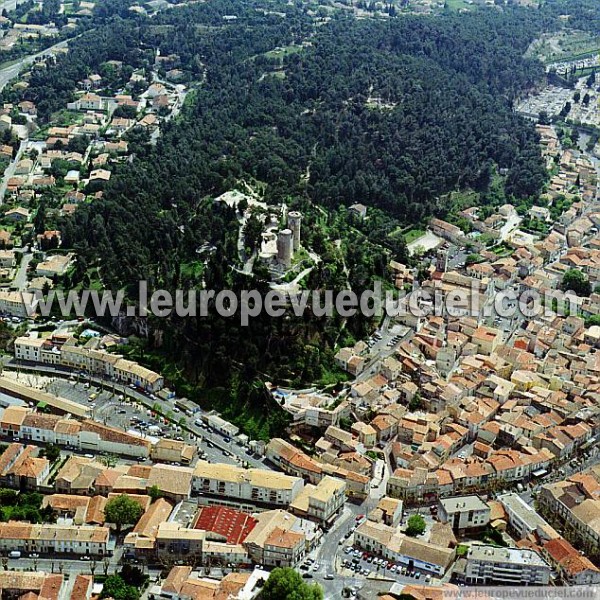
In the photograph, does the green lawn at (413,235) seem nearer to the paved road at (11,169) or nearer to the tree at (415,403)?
the tree at (415,403)

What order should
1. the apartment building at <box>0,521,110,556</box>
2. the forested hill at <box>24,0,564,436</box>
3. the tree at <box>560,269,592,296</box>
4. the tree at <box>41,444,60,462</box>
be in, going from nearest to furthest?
the apartment building at <box>0,521,110,556</box>, the tree at <box>41,444,60,462</box>, the forested hill at <box>24,0,564,436</box>, the tree at <box>560,269,592,296</box>

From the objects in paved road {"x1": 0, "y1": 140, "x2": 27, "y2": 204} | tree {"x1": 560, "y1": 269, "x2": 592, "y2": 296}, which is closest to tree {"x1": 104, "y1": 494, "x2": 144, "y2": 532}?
tree {"x1": 560, "y1": 269, "x2": 592, "y2": 296}

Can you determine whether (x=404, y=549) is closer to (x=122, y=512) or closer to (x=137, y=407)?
(x=122, y=512)

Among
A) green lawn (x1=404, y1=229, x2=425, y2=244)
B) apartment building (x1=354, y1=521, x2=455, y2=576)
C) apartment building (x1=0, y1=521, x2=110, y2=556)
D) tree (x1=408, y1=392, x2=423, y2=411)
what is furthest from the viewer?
green lawn (x1=404, y1=229, x2=425, y2=244)

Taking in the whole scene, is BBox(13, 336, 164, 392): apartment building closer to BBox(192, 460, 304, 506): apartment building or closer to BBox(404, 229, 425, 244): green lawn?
BBox(192, 460, 304, 506): apartment building

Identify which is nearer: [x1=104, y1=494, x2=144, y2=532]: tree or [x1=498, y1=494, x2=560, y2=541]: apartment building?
[x1=104, y1=494, x2=144, y2=532]: tree

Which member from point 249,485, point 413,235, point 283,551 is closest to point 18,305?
point 249,485
